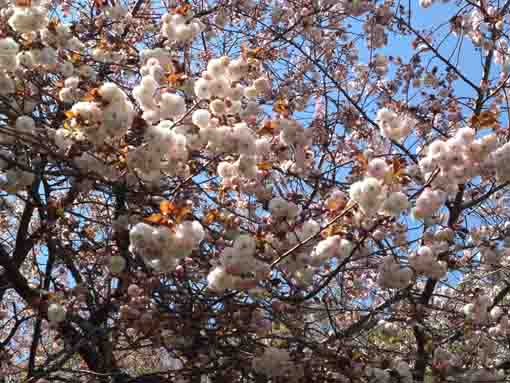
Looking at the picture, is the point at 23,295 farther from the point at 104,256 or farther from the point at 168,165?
the point at 168,165

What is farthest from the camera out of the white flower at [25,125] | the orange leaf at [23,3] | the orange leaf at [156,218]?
the orange leaf at [23,3]

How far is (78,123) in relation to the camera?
2664 millimetres

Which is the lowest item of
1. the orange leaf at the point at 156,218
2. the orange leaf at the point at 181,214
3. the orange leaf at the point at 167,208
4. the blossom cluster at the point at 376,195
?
the orange leaf at the point at 156,218

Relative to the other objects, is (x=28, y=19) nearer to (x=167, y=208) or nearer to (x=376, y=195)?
(x=167, y=208)

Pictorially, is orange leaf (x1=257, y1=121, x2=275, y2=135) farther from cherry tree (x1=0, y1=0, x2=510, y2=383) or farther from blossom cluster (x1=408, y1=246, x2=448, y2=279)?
blossom cluster (x1=408, y1=246, x2=448, y2=279)

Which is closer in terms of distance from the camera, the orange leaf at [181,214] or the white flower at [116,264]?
the orange leaf at [181,214]

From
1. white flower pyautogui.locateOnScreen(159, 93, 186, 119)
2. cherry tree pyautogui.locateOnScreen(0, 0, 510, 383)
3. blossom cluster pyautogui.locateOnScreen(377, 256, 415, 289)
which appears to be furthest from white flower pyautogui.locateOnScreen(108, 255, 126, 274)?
blossom cluster pyautogui.locateOnScreen(377, 256, 415, 289)

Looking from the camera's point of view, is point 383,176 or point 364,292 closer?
point 383,176

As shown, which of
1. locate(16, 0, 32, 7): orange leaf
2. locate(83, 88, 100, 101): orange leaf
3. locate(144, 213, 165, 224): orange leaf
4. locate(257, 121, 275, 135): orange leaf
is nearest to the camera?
locate(144, 213, 165, 224): orange leaf

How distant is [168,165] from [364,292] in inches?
141

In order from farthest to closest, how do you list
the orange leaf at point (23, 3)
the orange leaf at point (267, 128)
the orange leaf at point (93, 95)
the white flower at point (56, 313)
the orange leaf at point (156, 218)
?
the white flower at point (56, 313) → the orange leaf at point (23, 3) → the orange leaf at point (267, 128) → the orange leaf at point (93, 95) → the orange leaf at point (156, 218)

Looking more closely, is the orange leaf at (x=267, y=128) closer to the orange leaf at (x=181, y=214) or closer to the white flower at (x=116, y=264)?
the orange leaf at (x=181, y=214)

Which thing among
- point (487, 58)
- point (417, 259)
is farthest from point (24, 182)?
point (487, 58)

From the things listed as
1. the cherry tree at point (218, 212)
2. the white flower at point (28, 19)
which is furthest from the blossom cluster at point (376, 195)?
the white flower at point (28, 19)
